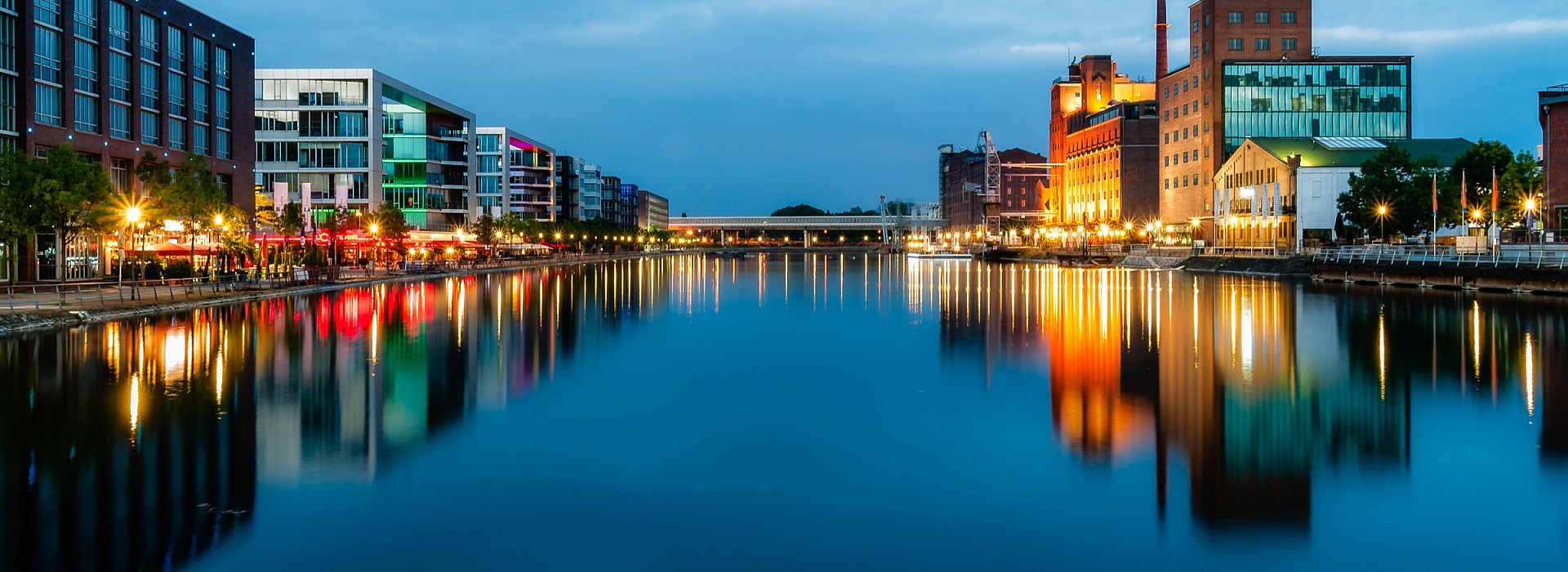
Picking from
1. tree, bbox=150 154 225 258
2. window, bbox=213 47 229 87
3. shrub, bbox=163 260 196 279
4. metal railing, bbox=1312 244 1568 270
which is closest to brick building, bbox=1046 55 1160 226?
metal railing, bbox=1312 244 1568 270

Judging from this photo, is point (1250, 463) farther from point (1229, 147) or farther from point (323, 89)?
point (1229, 147)

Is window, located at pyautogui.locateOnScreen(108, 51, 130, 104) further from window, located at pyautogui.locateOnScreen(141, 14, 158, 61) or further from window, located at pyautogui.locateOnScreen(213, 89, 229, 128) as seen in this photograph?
window, located at pyautogui.locateOnScreen(213, 89, 229, 128)

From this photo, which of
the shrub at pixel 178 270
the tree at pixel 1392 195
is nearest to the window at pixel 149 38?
the shrub at pixel 178 270

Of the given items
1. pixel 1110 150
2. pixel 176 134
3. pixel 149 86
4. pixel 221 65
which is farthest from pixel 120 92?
pixel 1110 150

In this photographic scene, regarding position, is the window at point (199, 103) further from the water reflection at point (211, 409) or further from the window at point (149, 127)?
the water reflection at point (211, 409)

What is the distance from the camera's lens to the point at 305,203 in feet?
234

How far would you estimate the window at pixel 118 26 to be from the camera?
69.1 meters

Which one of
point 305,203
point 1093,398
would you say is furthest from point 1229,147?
point 1093,398

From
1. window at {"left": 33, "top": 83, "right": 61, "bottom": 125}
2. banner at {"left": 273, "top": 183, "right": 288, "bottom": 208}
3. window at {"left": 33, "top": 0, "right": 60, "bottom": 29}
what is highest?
window at {"left": 33, "top": 0, "right": 60, "bottom": 29}

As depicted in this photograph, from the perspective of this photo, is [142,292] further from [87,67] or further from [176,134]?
[176,134]

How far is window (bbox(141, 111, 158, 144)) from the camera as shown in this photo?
72812 millimetres

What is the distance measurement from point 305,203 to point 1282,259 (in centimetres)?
6503

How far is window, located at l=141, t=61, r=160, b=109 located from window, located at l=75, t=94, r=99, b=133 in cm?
528

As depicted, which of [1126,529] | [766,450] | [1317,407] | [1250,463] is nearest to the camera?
[1126,529]
